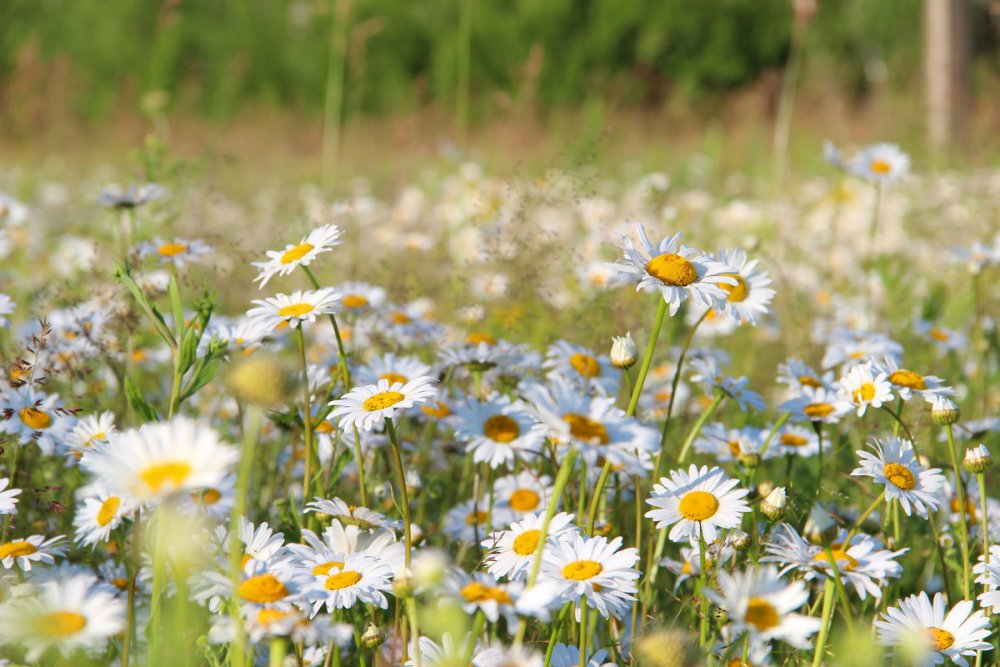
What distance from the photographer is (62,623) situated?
0.85 metres

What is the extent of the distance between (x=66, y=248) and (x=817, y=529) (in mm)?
2886

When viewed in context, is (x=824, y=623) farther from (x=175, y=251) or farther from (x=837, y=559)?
(x=175, y=251)

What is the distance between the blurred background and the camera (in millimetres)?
8914

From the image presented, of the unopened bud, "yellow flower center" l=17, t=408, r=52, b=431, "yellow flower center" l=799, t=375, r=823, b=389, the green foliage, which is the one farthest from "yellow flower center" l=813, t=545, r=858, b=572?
the green foliage

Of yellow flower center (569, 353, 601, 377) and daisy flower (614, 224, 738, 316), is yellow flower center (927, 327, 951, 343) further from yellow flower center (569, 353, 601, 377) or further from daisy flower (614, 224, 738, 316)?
daisy flower (614, 224, 738, 316)

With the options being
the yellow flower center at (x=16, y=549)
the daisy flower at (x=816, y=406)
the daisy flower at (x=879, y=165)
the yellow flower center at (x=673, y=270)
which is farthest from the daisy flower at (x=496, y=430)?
the daisy flower at (x=879, y=165)

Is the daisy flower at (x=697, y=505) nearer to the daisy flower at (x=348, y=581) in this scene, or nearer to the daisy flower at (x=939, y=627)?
the daisy flower at (x=939, y=627)

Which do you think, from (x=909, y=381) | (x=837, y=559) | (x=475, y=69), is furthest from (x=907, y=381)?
(x=475, y=69)

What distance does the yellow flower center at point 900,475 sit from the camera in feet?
4.08

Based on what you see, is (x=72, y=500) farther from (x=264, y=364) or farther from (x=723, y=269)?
(x=723, y=269)

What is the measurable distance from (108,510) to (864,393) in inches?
43.6

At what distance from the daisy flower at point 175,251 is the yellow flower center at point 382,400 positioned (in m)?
0.74

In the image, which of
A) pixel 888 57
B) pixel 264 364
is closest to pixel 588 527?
pixel 264 364

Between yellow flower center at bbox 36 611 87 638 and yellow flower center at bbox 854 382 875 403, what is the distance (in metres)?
1.08
